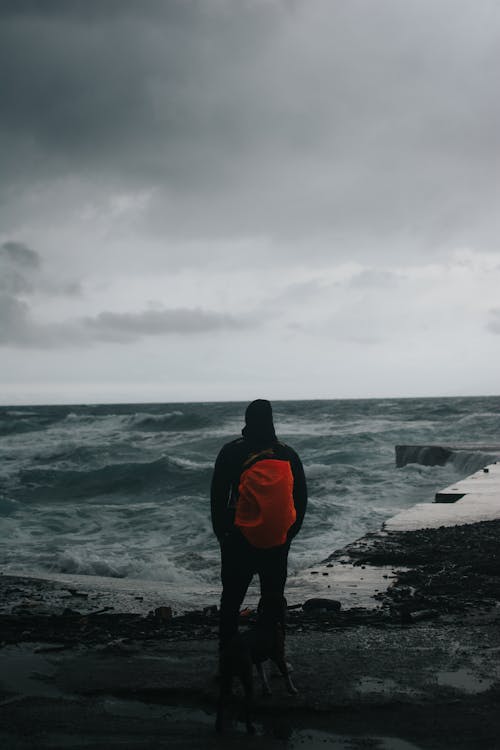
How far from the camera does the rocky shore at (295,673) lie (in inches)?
132

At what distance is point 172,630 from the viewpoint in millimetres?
5297

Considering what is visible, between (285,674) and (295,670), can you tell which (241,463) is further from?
(295,670)

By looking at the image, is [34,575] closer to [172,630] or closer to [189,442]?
[172,630]

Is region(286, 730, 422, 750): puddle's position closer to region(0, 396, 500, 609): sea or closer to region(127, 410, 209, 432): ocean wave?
region(0, 396, 500, 609): sea

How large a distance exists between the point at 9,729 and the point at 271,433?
1.92m

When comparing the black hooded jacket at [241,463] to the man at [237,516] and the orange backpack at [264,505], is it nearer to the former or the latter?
the man at [237,516]

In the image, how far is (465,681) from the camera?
402cm

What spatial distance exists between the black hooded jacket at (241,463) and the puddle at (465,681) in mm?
1263

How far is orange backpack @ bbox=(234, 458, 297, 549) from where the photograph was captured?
11.8 ft

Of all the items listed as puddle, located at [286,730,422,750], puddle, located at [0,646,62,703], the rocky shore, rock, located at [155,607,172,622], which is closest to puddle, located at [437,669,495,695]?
the rocky shore

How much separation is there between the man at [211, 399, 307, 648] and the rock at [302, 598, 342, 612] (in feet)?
7.25

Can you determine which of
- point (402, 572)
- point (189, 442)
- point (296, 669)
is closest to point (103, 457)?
point (189, 442)

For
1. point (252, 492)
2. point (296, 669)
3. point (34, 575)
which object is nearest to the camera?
point (252, 492)

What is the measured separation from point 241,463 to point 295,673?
4.60 feet
